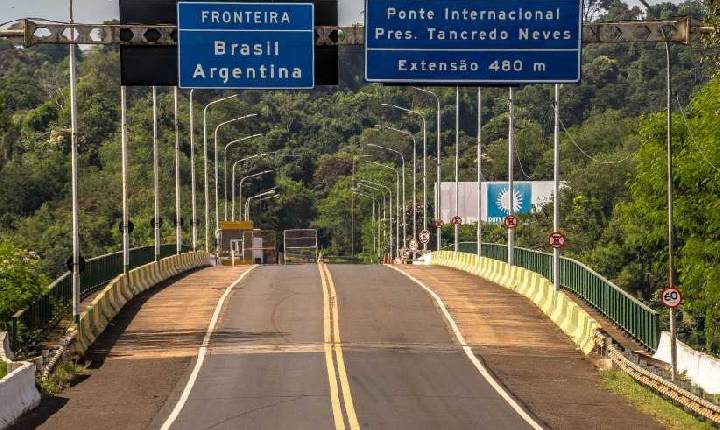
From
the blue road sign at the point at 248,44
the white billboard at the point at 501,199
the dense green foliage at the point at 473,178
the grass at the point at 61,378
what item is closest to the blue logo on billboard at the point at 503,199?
the white billboard at the point at 501,199

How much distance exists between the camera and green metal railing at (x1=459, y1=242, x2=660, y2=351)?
4156cm

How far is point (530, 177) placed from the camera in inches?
6713

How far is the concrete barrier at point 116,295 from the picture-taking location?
4016 cm

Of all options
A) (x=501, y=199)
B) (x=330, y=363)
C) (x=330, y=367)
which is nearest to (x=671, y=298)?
(x=330, y=363)

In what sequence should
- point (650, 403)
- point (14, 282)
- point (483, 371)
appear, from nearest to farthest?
1. point (650, 403)
2. point (483, 371)
3. point (14, 282)

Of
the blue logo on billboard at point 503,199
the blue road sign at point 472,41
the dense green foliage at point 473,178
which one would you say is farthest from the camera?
the blue logo on billboard at point 503,199

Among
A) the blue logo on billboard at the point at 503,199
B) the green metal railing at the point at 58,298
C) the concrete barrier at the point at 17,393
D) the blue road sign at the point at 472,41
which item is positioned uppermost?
the blue road sign at the point at 472,41

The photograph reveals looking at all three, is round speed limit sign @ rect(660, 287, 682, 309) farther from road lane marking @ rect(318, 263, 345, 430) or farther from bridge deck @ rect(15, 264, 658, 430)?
road lane marking @ rect(318, 263, 345, 430)

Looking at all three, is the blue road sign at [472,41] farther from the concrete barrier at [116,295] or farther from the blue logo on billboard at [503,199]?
the blue logo on billboard at [503,199]

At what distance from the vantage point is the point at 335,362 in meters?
36.2

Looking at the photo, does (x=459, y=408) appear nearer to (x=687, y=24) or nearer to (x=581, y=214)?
(x=687, y=24)

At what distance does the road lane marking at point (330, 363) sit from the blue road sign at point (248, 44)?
626cm

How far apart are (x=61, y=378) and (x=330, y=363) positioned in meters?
6.03

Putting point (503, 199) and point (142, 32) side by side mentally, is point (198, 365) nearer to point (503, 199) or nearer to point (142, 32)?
point (142, 32)
